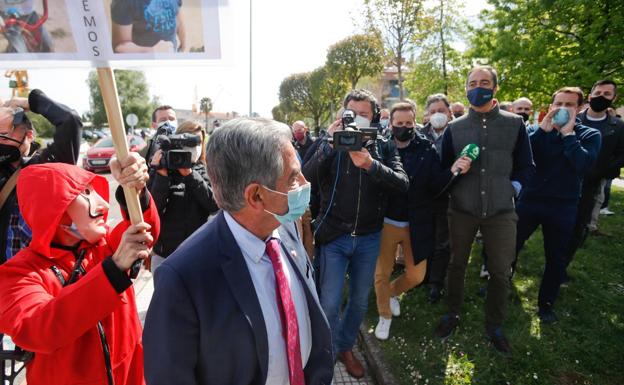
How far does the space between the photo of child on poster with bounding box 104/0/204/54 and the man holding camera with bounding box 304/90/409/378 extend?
1.69m

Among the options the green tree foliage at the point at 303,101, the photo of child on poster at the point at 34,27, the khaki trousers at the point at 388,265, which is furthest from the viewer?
the green tree foliage at the point at 303,101

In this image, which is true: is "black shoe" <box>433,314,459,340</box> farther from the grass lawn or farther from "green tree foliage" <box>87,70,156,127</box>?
"green tree foliage" <box>87,70,156,127</box>

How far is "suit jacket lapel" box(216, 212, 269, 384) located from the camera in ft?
4.14

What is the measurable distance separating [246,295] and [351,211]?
1.63 metres

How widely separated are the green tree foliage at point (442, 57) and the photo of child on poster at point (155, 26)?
46.7 ft

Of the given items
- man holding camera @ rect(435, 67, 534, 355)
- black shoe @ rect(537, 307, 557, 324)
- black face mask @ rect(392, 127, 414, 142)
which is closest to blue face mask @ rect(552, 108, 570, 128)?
man holding camera @ rect(435, 67, 534, 355)

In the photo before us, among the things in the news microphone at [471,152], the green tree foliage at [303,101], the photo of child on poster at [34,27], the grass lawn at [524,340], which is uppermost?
the photo of child on poster at [34,27]

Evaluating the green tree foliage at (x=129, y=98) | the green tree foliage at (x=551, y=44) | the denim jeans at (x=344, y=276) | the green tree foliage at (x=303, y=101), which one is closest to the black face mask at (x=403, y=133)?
the denim jeans at (x=344, y=276)

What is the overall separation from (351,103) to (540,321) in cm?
288

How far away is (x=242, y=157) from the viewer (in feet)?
4.25

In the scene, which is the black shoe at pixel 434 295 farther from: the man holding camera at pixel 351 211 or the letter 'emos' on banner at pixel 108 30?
the letter 'emos' on banner at pixel 108 30

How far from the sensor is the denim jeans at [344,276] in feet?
9.25

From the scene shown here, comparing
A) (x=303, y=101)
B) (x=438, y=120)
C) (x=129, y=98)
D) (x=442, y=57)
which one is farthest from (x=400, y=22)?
(x=129, y=98)

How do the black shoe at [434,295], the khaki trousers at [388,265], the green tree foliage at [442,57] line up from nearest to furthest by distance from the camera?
the khaki trousers at [388,265]
the black shoe at [434,295]
the green tree foliage at [442,57]
